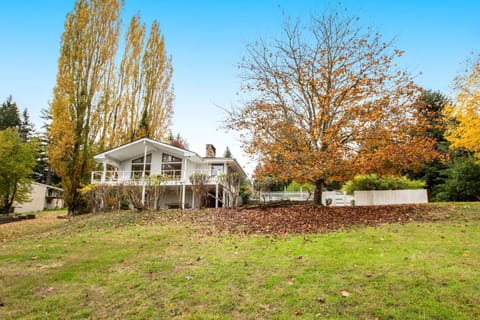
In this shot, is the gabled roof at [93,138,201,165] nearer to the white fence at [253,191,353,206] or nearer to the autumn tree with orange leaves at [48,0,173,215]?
the autumn tree with orange leaves at [48,0,173,215]

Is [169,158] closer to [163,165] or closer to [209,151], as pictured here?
[163,165]

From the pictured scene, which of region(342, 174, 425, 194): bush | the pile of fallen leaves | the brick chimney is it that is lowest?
the pile of fallen leaves

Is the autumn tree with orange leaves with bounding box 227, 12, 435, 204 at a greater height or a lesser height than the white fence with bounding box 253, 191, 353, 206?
greater

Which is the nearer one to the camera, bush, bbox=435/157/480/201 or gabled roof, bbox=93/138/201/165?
bush, bbox=435/157/480/201

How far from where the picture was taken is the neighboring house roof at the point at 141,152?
19.7 meters

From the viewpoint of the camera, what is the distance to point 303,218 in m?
11.0

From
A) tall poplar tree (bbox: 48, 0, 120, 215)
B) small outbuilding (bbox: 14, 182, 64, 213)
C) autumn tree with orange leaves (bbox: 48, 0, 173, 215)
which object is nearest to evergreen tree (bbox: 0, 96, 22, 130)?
small outbuilding (bbox: 14, 182, 64, 213)

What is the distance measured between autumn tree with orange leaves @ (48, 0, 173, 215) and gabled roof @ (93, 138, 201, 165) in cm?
117

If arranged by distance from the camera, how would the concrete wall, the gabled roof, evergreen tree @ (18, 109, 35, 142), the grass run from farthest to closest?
Answer: 1. evergreen tree @ (18, 109, 35, 142)
2. the gabled roof
3. the concrete wall
4. the grass

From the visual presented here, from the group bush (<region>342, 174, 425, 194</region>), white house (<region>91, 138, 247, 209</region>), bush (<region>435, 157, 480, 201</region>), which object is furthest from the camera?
white house (<region>91, 138, 247, 209</region>)

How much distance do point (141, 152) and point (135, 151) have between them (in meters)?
0.50

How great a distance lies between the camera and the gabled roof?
19672 mm

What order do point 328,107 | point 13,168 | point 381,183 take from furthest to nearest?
point 13,168 < point 381,183 < point 328,107

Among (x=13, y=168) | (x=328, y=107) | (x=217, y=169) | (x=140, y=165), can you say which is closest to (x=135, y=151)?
(x=140, y=165)
